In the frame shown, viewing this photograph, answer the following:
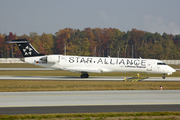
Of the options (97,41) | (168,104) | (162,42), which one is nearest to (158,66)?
(168,104)

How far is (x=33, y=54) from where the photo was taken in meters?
39.0

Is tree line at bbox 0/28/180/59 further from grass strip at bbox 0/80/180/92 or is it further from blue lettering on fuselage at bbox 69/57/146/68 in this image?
grass strip at bbox 0/80/180/92

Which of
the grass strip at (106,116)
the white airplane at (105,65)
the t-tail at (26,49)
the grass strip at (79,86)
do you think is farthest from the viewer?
the t-tail at (26,49)

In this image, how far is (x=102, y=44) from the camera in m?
148

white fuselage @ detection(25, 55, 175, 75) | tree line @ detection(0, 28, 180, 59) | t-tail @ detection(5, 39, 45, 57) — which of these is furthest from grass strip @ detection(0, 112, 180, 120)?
tree line @ detection(0, 28, 180, 59)

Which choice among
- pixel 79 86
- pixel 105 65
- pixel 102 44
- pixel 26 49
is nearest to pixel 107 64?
pixel 105 65

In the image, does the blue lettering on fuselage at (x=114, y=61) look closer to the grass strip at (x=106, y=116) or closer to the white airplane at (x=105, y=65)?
the white airplane at (x=105, y=65)

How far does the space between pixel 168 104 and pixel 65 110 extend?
692 centimetres

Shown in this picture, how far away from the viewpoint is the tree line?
122m

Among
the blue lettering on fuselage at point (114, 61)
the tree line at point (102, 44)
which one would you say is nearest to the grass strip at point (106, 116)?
the blue lettering on fuselage at point (114, 61)

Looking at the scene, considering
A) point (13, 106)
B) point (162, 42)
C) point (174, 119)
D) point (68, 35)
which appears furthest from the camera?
point (68, 35)

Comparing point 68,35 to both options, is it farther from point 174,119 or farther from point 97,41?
point 174,119

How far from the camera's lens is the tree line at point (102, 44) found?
401ft

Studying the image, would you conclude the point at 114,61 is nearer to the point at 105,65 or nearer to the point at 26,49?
the point at 105,65
